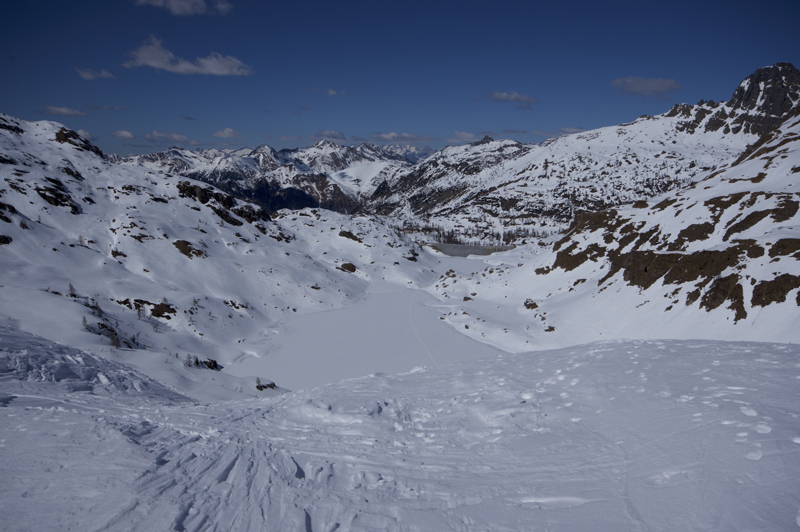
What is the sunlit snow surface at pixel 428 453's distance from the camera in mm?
5141

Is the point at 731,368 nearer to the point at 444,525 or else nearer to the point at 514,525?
the point at 514,525

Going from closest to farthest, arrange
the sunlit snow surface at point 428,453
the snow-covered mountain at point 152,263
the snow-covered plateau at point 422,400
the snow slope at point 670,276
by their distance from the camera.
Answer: the sunlit snow surface at point 428,453, the snow-covered plateau at point 422,400, the snow slope at point 670,276, the snow-covered mountain at point 152,263

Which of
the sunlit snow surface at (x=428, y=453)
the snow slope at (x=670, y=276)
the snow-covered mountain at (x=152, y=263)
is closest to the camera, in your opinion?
the sunlit snow surface at (x=428, y=453)

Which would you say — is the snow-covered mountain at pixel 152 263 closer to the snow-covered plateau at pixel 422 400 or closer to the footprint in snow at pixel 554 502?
the snow-covered plateau at pixel 422 400

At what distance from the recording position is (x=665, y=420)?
753 centimetres

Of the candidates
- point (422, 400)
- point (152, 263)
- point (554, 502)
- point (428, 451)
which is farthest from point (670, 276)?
point (152, 263)

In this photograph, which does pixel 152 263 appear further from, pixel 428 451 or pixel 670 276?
pixel 670 276

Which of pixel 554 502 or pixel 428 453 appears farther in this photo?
pixel 428 453

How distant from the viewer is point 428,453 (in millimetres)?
7305

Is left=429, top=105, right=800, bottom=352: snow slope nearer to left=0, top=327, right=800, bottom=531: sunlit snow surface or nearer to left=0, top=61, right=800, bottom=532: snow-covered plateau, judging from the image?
left=0, top=61, right=800, bottom=532: snow-covered plateau

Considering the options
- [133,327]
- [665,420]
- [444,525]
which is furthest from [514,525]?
[133,327]


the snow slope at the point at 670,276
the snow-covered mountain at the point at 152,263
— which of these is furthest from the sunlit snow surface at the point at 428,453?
the snow slope at the point at 670,276

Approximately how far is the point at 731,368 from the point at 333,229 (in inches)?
2532

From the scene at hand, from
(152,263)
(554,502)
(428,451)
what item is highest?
(152,263)
